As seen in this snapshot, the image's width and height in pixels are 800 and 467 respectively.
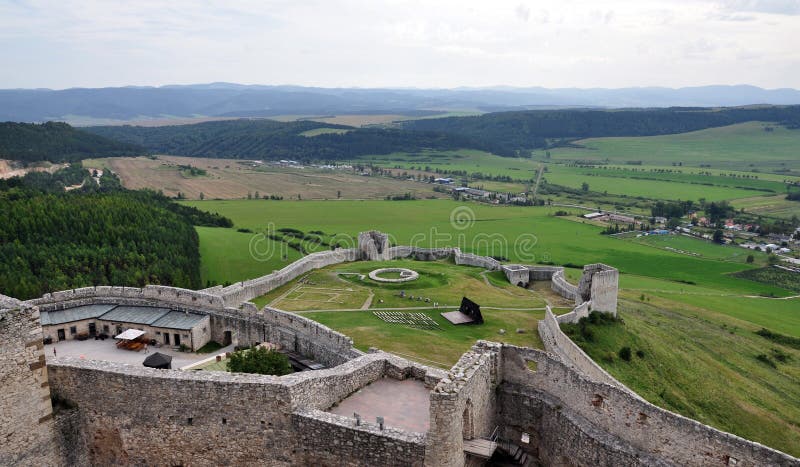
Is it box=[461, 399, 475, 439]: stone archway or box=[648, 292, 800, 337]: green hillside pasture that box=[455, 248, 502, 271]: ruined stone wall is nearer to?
box=[648, 292, 800, 337]: green hillside pasture

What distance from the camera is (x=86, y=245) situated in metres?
58.6

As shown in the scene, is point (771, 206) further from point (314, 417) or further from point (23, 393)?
point (23, 393)

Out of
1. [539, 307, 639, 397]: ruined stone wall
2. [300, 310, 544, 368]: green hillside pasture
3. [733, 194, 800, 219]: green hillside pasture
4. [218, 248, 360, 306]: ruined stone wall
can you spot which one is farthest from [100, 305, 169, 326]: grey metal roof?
[733, 194, 800, 219]: green hillside pasture

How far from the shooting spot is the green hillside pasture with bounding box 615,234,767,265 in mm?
101438

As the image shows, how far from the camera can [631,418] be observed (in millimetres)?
19312

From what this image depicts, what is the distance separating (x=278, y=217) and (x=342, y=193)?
46.5 metres

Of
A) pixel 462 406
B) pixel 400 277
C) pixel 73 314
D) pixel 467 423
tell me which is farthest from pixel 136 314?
pixel 462 406

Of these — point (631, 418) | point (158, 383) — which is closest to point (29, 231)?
point (158, 383)

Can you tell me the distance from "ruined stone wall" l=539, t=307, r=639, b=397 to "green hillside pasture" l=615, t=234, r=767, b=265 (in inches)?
3014

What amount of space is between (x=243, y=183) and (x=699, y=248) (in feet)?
390

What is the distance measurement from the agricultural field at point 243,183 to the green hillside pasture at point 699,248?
6703 cm

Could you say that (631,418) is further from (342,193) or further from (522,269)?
(342,193)

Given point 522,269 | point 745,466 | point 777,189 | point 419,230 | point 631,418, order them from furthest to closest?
point 777,189 < point 419,230 < point 522,269 < point 631,418 < point 745,466

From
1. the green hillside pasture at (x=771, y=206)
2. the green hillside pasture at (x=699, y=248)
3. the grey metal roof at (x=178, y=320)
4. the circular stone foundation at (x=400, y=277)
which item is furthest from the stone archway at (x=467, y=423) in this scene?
the green hillside pasture at (x=771, y=206)
